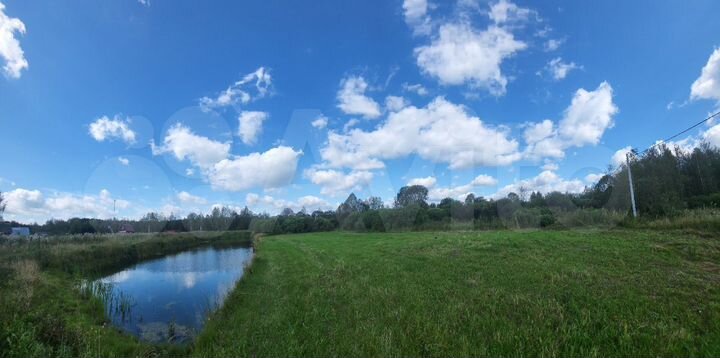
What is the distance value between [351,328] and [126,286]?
1930cm

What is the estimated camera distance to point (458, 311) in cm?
694

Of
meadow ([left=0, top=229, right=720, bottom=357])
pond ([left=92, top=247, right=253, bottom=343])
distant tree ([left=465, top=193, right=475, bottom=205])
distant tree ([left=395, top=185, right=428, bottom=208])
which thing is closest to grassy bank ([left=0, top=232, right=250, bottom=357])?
meadow ([left=0, top=229, right=720, bottom=357])

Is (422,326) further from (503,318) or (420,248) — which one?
(420,248)

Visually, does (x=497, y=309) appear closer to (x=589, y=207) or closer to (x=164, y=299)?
(x=164, y=299)

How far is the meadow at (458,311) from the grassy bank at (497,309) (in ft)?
0.09

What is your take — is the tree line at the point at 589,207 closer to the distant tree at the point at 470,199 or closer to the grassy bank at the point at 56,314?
the distant tree at the point at 470,199

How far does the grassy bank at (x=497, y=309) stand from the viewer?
5156 mm

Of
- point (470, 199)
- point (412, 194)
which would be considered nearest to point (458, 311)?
point (470, 199)

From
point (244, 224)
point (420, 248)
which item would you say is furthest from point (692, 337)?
point (244, 224)

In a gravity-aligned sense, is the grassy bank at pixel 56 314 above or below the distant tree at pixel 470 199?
below

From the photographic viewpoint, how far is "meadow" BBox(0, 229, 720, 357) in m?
5.25

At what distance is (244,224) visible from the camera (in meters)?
109

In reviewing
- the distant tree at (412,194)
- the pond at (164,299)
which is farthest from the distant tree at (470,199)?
the pond at (164,299)

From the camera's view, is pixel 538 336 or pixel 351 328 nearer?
pixel 538 336
